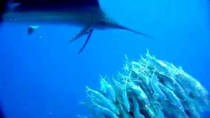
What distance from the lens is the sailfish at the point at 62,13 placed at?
1.82m

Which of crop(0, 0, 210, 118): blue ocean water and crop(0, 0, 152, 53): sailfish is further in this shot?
crop(0, 0, 210, 118): blue ocean water

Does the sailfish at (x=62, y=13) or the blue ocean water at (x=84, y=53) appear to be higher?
the blue ocean water at (x=84, y=53)

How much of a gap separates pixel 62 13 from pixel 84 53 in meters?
1.73

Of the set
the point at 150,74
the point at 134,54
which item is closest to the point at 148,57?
the point at 150,74

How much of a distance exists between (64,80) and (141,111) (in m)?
1.66

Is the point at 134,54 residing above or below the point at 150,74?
above

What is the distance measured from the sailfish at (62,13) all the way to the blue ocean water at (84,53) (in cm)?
150

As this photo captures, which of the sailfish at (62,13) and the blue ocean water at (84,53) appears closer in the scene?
the sailfish at (62,13)

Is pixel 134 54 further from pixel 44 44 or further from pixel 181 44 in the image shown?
pixel 44 44

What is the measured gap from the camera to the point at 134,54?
3641 millimetres

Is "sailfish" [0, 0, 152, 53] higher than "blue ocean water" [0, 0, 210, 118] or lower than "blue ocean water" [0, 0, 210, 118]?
lower

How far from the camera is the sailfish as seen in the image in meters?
1.82

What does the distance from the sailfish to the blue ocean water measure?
1497 mm

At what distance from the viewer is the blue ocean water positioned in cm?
345
